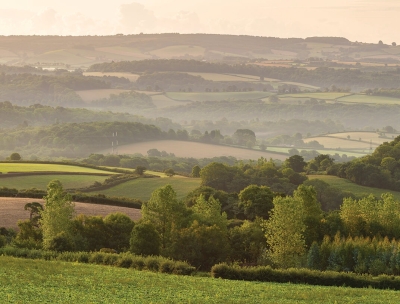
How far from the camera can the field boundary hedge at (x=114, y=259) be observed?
61625 millimetres

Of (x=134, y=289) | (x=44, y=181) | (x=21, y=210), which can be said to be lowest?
(x=44, y=181)

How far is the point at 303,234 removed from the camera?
8512cm

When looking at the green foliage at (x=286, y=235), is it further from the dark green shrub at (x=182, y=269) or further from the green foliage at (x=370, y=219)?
the dark green shrub at (x=182, y=269)

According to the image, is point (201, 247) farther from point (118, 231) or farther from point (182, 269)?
point (182, 269)

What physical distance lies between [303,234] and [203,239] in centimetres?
1258

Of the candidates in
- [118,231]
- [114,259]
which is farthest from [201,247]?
[114,259]

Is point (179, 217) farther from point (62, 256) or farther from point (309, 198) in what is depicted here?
point (62, 256)

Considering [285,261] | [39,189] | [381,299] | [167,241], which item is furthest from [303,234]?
[39,189]

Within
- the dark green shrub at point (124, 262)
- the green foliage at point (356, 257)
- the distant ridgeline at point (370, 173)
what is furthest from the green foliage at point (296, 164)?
the dark green shrub at point (124, 262)

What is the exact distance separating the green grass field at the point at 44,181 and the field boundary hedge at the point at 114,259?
5822cm

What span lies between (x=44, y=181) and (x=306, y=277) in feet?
257

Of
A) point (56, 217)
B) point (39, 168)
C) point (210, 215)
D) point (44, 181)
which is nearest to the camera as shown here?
point (56, 217)

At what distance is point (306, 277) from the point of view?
60375 mm

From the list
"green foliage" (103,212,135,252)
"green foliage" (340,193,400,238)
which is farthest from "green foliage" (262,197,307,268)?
"green foliage" (103,212,135,252)
